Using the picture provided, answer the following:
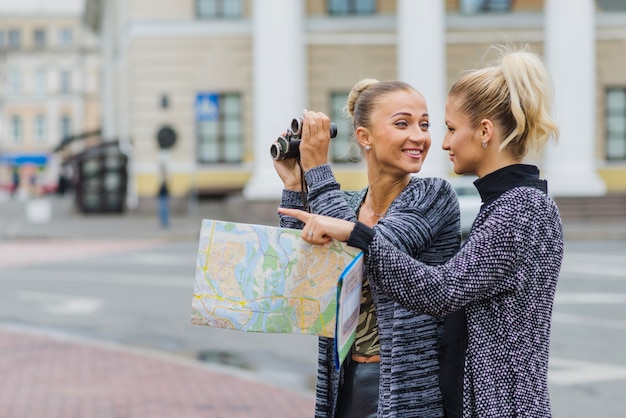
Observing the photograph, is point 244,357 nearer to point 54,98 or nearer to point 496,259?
point 496,259

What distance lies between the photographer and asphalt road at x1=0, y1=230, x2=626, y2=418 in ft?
27.2

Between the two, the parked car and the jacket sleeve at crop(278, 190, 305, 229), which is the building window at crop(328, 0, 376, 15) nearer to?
the parked car

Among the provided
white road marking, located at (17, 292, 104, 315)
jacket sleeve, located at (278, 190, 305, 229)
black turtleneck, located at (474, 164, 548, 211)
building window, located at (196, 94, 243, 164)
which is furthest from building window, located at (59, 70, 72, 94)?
black turtleneck, located at (474, 164, 548, 211)

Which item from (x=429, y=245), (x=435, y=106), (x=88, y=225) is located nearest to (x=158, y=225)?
(x=88, y=225)

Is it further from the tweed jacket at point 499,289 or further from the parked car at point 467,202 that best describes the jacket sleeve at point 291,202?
the parked car at point 467,202

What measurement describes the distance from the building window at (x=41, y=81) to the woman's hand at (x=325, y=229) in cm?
9273

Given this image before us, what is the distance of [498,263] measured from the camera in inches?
97.8

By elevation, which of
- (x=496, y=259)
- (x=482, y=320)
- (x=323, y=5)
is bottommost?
(x=482, y=320)

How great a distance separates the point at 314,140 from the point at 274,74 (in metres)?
25.4

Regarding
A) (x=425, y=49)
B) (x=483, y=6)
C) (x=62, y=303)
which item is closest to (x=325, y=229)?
(x=62, y=303)

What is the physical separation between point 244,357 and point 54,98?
86010 millimetres

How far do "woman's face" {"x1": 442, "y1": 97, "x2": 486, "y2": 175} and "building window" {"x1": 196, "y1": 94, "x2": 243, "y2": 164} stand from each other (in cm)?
2915

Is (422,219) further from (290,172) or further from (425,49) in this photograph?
(425,49)

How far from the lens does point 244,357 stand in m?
9.31
